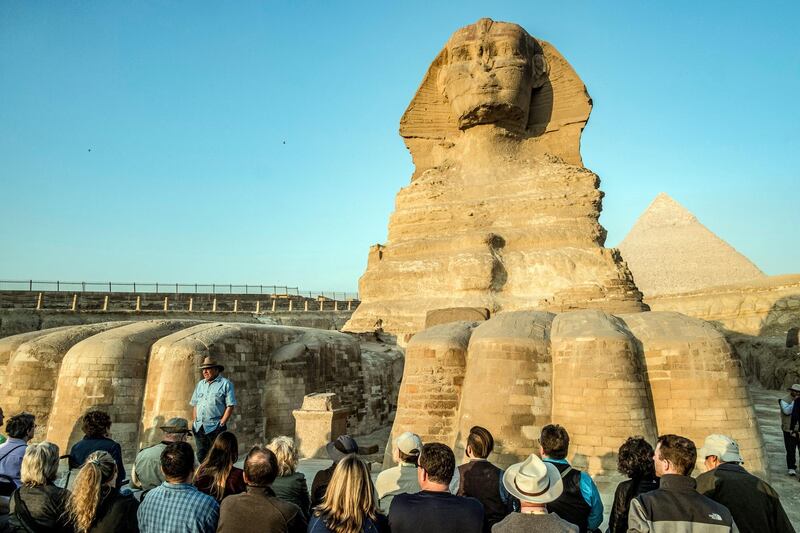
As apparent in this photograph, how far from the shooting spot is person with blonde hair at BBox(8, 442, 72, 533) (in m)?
3.45

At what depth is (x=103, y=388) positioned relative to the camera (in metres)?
10.0

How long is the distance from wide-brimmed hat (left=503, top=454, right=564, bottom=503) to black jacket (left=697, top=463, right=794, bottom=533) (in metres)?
1.43

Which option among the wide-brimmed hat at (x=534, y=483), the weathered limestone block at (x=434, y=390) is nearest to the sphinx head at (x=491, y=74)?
the weathered limestone block at (x=434, y=390)

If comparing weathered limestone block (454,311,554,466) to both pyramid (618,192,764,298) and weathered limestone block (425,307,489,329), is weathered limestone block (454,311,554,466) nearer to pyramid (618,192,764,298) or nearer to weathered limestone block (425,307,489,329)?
weathered limestone block (425,307,489,329)

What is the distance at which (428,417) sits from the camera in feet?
30.3

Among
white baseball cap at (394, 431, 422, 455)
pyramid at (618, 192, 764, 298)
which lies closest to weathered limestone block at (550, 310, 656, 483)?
white baseball cap at (394, 431, 422, 455)

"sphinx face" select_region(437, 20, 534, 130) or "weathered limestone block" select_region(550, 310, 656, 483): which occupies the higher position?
"sphinx face" select_region(437, 20, 534, 130)

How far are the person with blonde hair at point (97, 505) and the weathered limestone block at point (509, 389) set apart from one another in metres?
5.49

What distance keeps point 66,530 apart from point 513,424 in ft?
19.2

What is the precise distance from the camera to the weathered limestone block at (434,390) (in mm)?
9195

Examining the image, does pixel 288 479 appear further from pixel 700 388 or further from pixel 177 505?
pixel 700 388

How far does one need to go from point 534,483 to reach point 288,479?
1735 millimetres

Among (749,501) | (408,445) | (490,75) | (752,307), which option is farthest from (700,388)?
(752,307)

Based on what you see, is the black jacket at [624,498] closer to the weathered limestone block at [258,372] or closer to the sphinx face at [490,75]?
the weathered limestone block at [258,372]
